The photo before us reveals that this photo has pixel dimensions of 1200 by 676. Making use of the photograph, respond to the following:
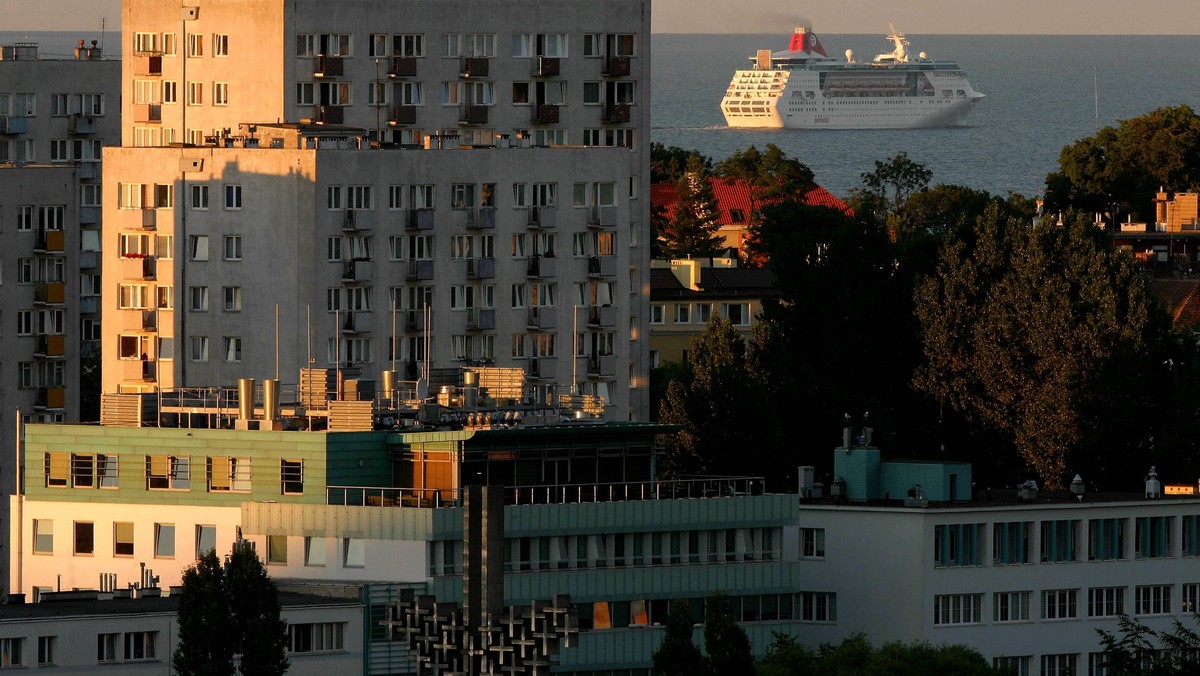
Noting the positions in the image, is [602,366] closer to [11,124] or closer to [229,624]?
[11,124]

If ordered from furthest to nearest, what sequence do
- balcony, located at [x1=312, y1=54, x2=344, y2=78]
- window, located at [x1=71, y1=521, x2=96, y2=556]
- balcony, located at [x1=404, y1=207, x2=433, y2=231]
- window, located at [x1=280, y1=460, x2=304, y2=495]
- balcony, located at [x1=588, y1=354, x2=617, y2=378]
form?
1. balcony, located at [x1=312, y1=54, x2=344, y2=78]
2. balcony, located at [x1=588, y1=354, x2=617, y2=378]
3. balcony, located at [x1=404, y1=207, x2=433, y2=231]
4. window, located at [x1=71, y1=521, x2=96, y2=556]
5. window, located at [x1=280, y1=460, x2=304, y2=495]

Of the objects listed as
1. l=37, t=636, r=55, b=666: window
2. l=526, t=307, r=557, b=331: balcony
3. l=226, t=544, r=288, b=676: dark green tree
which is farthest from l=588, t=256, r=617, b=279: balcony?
l=37, t=636, r=55, b=666: window

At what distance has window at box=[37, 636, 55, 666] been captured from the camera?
87125mm

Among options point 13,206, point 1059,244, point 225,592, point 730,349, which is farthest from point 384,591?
point 13,206

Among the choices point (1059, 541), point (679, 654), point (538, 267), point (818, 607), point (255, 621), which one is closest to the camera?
point (679, 654)

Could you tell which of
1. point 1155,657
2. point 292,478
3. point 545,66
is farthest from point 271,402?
point 545,66

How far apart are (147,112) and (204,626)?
75124mm

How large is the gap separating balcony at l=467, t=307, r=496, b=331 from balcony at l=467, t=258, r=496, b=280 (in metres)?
1.18

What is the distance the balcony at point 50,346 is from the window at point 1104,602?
2080 inches

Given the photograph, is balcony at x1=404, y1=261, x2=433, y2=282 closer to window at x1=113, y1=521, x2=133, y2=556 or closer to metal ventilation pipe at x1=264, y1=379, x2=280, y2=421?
metal ventilation pipe at x1=264, y1=379, x2=280, y2=421

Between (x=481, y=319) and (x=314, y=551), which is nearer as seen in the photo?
(x=314, y=551)

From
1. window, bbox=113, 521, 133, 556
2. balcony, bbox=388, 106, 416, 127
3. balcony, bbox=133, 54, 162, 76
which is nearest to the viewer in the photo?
window, bbox=113, 521, 133, 556

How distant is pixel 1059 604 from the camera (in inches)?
4370

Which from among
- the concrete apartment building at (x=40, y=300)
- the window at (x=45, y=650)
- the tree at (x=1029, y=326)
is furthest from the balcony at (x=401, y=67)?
the window at (x=45, y=650)
